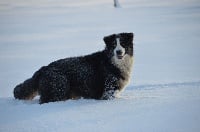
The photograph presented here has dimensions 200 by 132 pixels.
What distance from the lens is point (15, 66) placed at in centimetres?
1280

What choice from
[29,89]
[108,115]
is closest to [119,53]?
[29,89]

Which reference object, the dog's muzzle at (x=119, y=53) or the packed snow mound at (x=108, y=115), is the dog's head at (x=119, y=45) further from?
the packed snow mound at (x=108, y=115)

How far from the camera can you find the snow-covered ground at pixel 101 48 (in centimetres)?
496

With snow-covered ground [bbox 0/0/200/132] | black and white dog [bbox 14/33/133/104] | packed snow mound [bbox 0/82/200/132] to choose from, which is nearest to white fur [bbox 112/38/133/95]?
black and white dog [bbox 14/33/133/104]

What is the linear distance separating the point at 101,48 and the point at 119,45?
864cm

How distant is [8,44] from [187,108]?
42.0 feet

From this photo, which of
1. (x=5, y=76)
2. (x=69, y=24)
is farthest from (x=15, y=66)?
(x=69, y=24)

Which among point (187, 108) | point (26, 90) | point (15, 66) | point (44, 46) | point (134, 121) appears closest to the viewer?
point (134, 121)

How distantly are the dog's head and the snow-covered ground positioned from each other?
0.68 m

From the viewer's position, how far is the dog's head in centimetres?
666

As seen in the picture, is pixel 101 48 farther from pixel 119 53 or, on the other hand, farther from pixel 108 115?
pixel 108 115

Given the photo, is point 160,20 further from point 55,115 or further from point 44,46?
point 55,115

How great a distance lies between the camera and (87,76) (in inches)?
268

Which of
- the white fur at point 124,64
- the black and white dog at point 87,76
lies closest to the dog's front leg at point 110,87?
the black and white dog at point 87,76
